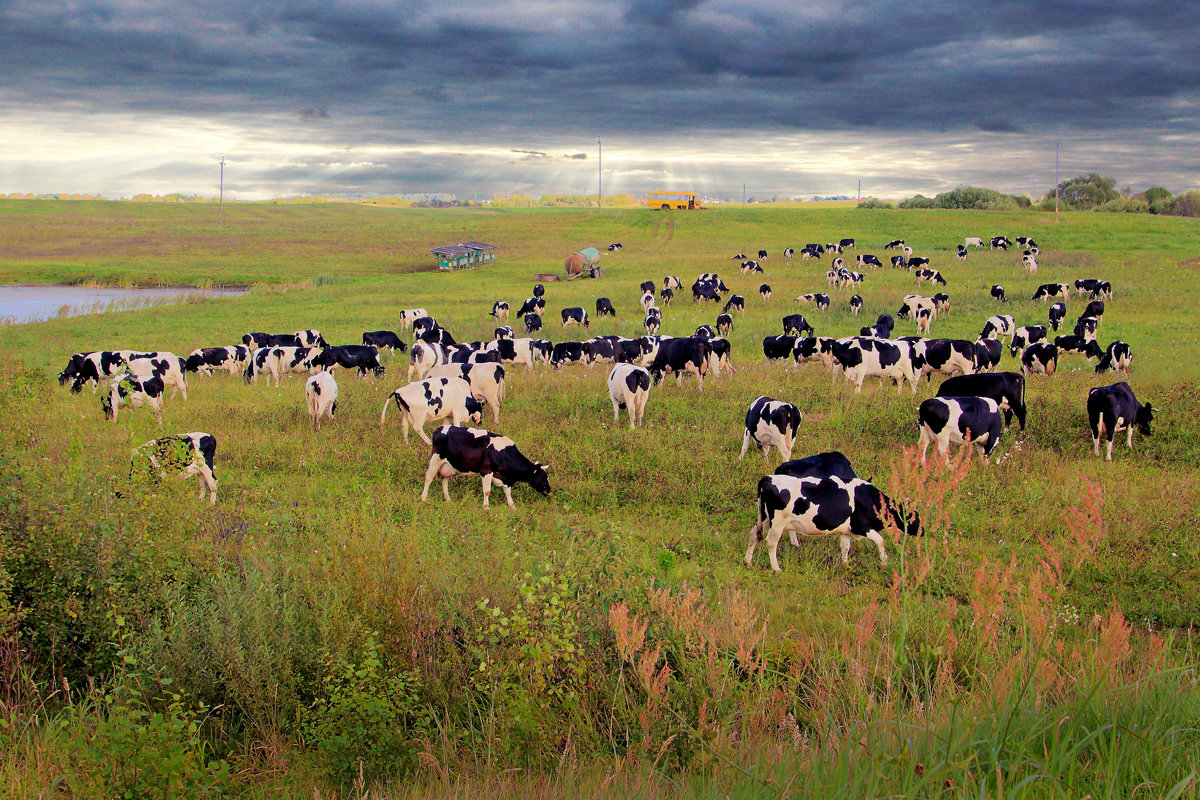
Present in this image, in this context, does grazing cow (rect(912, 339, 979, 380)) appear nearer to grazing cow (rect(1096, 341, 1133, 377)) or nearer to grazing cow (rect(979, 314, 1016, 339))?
grazing cow (rect(1096, 341, 1133, 377))

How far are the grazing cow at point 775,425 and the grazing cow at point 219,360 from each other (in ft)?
59.0

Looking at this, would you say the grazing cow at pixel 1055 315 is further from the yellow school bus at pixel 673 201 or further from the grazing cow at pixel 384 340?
the yellow school bus at pixel 673 201

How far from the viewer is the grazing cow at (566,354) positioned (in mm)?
24531

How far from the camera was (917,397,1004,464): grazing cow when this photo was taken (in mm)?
13258

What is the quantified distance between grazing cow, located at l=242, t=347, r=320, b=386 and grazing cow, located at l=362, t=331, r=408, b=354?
14.1 ft

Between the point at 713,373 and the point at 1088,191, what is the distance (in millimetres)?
114074

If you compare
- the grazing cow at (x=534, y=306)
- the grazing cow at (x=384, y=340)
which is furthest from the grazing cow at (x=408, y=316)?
the grazing cow at (x=534, y=306)

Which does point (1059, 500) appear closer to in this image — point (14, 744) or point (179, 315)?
point (14, 744)

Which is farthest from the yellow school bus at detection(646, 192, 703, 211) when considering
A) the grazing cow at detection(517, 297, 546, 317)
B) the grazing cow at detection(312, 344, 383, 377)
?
the grazing cow at detection(312, 344, 383, 377)

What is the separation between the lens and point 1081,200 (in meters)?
104

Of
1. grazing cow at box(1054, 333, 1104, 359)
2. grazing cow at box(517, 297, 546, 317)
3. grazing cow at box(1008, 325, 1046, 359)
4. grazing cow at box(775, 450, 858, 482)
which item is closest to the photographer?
grazing cow at box(775, 450, 858, 482)

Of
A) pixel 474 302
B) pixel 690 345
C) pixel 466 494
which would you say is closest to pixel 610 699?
pixel 466 494

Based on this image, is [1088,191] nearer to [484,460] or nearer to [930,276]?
[930,276]

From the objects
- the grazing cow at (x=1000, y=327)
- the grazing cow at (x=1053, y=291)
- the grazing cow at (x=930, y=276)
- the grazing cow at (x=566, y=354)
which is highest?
the grazing cow at (x=930, y=276)
